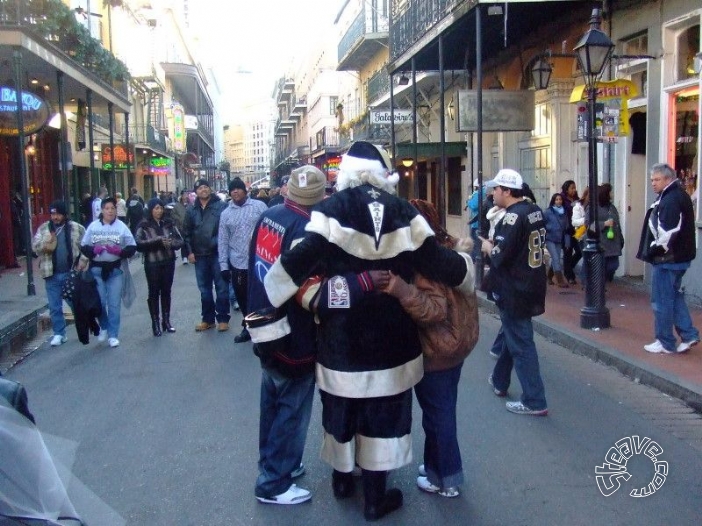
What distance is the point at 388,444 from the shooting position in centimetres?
398

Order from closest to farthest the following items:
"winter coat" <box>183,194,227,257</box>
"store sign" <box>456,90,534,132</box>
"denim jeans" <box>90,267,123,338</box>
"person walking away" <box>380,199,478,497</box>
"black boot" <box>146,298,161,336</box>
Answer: "person walking away" <box>380,199,478,497</box> → "denim jeans" <box>90,267,123,338</box> → "black boot" <box>146,298,161,336</box> → "winter coat" <box>183,194,227,257</box> → "store sign" <box>456,90,534,132</box>

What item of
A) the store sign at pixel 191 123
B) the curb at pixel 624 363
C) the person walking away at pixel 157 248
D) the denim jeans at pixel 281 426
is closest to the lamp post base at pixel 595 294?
the curb at pixel 624 363

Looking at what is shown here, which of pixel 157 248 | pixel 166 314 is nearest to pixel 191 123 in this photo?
pixel 166 314

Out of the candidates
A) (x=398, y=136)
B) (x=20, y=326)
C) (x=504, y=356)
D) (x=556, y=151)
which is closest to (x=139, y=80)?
(x=398, y=136)

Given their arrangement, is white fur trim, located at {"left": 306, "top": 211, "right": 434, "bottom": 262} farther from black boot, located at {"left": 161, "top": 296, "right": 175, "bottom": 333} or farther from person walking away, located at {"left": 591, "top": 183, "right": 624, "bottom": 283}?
person walking away, located at {"left": 591, "top": 183, "right": 624, "bottom": 283}

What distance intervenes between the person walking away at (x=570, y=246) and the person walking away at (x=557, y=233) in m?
0.17

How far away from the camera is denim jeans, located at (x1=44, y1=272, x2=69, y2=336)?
9148 millimetres

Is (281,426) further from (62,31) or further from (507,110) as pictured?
(62,31)

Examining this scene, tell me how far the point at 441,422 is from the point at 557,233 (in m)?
8.74

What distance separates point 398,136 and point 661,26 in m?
20.5

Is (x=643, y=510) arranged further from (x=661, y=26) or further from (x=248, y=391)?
(x=661, y=26)

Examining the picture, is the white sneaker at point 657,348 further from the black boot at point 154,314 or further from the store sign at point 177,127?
the store sign at point 177,127

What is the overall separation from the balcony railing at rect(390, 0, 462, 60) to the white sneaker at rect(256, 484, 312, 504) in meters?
9.49

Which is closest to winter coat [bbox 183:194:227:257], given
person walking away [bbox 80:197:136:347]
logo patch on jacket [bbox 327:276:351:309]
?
person walking away [bbox 80:197:136:347]
